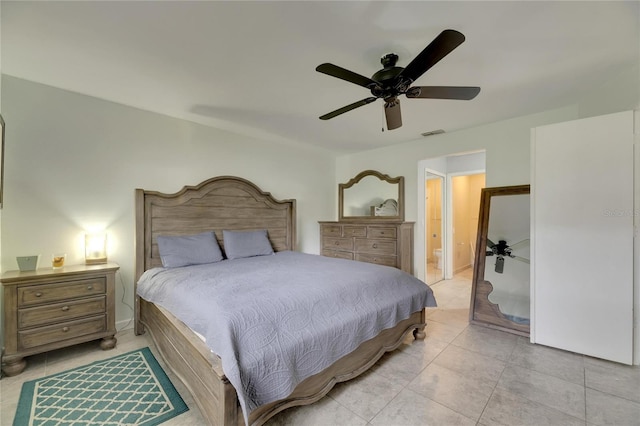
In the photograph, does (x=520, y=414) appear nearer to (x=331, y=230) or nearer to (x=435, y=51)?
(x=435, y=51)

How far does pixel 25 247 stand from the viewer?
2.42m

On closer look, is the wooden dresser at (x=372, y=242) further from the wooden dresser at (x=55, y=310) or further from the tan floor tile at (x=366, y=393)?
the wooden dresser at (x=55, y=310)

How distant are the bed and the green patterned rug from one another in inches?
6.2

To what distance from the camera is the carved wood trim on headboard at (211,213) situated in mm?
2941

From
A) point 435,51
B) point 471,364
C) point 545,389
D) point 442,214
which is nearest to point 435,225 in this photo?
point 442,214

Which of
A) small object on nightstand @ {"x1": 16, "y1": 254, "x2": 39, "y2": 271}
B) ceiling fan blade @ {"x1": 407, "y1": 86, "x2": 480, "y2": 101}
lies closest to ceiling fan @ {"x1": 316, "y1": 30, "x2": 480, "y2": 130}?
ceiling fan blade @ {"x1": 407, "y1": 86, "x2": 480, "y2": 101}

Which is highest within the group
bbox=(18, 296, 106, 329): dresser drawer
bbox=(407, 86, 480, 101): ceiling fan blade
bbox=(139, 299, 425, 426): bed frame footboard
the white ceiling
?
the white ceiling

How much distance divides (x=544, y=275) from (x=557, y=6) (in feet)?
7.22

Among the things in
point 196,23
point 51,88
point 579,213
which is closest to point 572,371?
point 579,213

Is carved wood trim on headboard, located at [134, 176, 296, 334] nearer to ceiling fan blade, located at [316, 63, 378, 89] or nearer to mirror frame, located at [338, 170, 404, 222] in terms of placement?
mirror frame, located at [338, 170, 404, 222]

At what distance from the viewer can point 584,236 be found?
7.72ft

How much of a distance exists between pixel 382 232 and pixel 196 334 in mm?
3027

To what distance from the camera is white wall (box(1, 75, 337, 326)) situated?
7.86 feet

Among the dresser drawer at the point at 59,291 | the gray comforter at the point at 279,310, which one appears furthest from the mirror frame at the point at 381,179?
the dresser drawer at the point at 59,291
